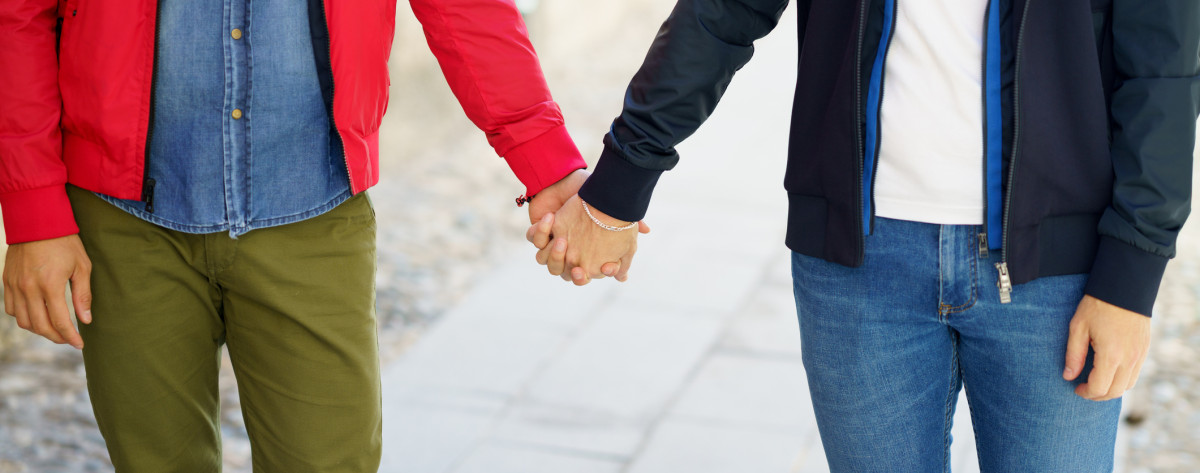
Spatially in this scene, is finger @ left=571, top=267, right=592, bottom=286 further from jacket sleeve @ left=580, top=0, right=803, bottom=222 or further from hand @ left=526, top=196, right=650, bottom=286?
jacket sleeve @ left=580, top=0, right=803, bottom=222

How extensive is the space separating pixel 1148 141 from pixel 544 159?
111 cm

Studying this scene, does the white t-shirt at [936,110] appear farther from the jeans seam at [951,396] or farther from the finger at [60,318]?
the finger at [60,318]

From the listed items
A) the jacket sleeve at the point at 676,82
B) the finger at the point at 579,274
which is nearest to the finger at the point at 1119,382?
the jacket sleeve at the point at 676,82

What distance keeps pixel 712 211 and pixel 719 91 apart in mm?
3412

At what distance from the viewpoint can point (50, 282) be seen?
198 cm

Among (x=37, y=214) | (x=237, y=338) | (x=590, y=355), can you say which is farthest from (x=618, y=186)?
(x=590, y=355)

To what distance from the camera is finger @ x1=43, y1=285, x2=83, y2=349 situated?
1.99 meters

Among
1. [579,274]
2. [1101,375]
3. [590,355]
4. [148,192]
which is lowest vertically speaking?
[590,355]

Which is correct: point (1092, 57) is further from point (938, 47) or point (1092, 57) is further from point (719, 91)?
point (719, 91)

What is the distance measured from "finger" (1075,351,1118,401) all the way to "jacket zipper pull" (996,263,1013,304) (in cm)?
15

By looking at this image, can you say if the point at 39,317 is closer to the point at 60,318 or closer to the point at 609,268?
the point at 60,318

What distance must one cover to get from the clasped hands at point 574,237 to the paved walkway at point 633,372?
1.14m

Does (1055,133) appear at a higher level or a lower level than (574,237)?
higher

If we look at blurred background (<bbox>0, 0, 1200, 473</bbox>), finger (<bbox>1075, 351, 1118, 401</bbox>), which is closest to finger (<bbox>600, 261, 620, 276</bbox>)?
finger (<bbox>1075, 351, 1118, 401</bbox>)
